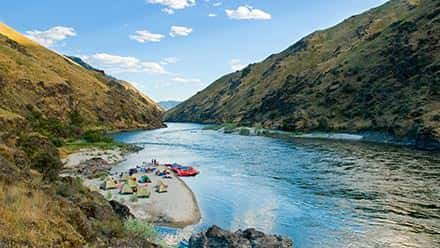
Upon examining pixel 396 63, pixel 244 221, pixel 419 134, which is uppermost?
pixel 396 63

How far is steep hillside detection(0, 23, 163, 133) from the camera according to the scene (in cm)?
12838

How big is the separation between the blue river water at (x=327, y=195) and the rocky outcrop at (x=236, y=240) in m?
3.63

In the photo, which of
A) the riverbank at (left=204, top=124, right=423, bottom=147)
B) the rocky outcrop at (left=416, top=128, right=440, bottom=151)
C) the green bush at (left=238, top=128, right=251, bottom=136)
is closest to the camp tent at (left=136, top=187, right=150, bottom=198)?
the rocky outcrop at (left=416, top=128, right=440, bottom=151)

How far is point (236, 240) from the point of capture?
971 inches

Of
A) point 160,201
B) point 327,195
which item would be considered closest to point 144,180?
point 160,201

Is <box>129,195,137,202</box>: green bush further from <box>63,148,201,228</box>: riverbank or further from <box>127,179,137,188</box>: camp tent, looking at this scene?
<box>127,179,137,188</box>: camp tent

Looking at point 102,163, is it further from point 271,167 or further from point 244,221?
point 244,221

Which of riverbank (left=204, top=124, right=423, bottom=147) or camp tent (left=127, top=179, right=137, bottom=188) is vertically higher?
riverbank (left=204, top=124, right=423, bottom=147)

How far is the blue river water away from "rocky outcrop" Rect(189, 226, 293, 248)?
11.9 feet

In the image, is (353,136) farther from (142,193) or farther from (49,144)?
(49,144)

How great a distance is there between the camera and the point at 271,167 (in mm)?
62656

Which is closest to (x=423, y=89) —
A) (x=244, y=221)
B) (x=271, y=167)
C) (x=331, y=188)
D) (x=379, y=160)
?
(x=379, y=160)

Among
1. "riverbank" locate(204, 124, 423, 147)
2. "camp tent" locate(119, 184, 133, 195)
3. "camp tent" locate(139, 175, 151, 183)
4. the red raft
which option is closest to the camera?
"camp tent" locate(119, 184, 133, 195)

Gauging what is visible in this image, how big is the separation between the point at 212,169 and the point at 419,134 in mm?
45283
